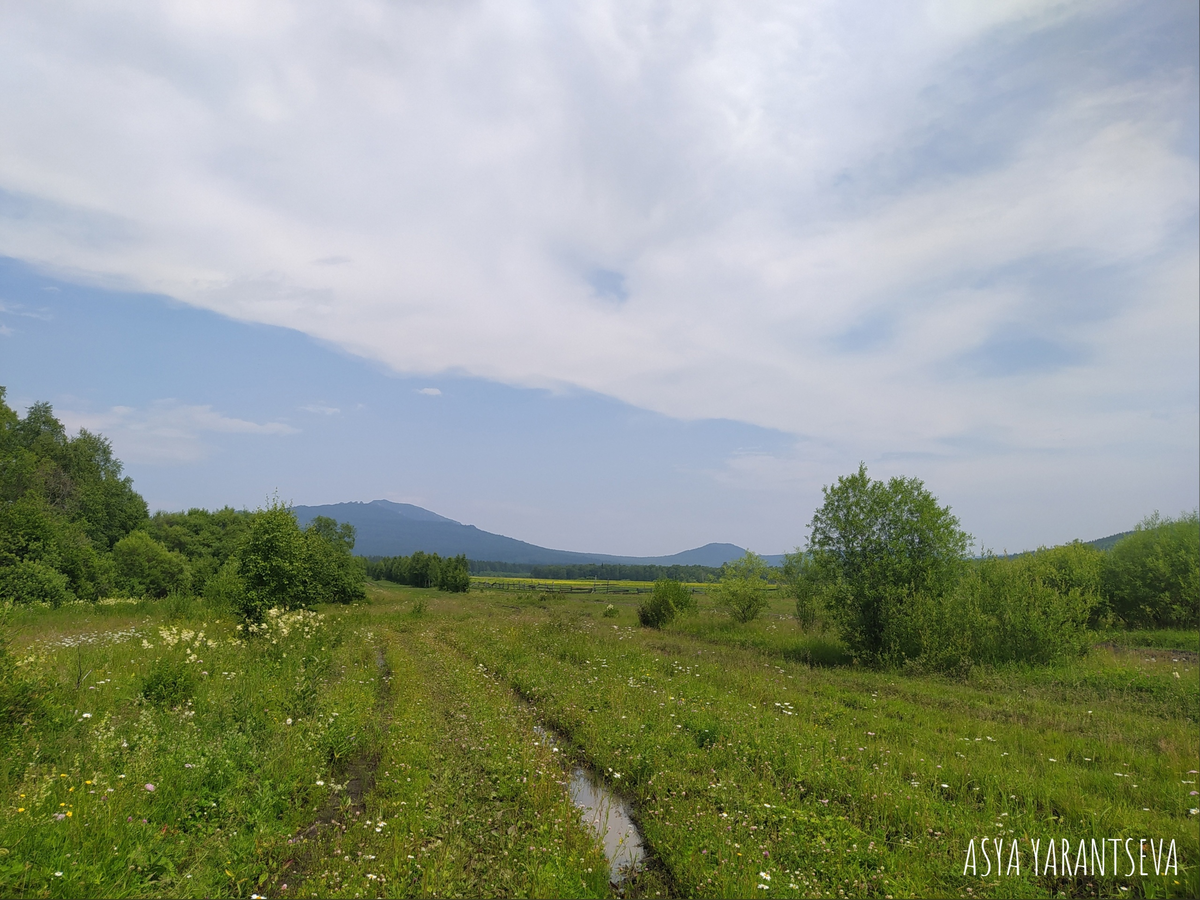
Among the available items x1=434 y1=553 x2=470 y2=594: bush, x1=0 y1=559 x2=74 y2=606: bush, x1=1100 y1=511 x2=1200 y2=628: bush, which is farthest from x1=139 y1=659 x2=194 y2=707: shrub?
x1=434 y1=553 x2=470 y2=594: bush

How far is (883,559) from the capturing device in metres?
22.6

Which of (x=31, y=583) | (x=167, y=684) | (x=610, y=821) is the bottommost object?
(x=31, y=583)

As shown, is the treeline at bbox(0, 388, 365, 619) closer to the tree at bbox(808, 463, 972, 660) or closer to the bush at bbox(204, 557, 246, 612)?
the bush at bbox(204, 557, 246, 612)

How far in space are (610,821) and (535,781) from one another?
1.28 metres

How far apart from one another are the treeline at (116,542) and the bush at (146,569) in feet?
0.38

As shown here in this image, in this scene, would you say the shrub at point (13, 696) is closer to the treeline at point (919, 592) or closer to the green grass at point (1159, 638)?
the treeline at point (919, 592)

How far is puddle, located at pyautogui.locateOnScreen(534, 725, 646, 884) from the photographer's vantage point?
6.32 meters

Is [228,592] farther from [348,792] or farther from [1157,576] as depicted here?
[1157,576]

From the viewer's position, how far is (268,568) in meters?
21.8

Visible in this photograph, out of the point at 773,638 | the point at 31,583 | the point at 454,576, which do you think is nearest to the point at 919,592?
the point at 773,638

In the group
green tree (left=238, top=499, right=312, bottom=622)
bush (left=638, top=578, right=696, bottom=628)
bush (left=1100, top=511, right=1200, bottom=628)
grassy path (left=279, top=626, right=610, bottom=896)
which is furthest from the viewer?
bush (left=638, top=578, right=696, bottom=628)

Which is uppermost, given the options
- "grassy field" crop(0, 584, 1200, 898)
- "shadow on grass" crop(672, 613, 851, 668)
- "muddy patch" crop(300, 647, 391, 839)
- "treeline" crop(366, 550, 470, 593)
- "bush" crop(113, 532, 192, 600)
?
"grassy field" crop(0, 584, 1200, 898)

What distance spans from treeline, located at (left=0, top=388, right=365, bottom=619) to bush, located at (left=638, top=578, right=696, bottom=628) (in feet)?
71.0

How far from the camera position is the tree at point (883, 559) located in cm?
2169
